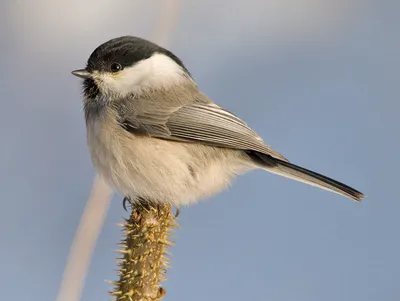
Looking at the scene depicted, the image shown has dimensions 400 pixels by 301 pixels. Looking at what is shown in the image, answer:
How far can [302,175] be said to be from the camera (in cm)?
127

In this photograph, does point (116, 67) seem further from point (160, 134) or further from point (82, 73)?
point (160, 134)

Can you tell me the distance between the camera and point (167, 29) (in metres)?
1.25

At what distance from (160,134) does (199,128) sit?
0.09m

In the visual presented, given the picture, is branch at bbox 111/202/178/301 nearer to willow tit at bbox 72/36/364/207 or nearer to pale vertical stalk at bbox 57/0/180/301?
pale vertical stalk at bbox 57/0/180/301

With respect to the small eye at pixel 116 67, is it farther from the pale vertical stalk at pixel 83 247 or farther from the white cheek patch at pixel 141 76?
the pale vertical stalk at pixel 83 247

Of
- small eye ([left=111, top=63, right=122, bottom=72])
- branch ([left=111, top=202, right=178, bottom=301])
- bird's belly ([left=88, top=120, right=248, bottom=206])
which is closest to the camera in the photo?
branch ([left=111, top=202, right=178, bottom=301])

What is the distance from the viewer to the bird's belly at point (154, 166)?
119cm

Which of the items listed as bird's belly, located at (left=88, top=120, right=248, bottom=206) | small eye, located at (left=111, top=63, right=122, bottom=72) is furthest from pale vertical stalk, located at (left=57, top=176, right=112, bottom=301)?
small eye, located at (left=111, top=63, right=122, bottom=72)

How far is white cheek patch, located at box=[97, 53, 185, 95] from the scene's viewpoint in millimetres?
1296

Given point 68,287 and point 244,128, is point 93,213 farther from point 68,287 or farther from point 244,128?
point 244,128

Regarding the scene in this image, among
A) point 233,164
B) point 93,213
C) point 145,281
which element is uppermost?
point 233,164

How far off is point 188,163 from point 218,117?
0.14m

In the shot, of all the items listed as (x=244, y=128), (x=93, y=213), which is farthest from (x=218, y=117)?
(x=93, y=213)

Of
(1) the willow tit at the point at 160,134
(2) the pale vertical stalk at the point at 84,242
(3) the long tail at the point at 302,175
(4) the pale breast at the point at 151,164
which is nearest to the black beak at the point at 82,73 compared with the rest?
(1) the willow tit at the point at 160,134
